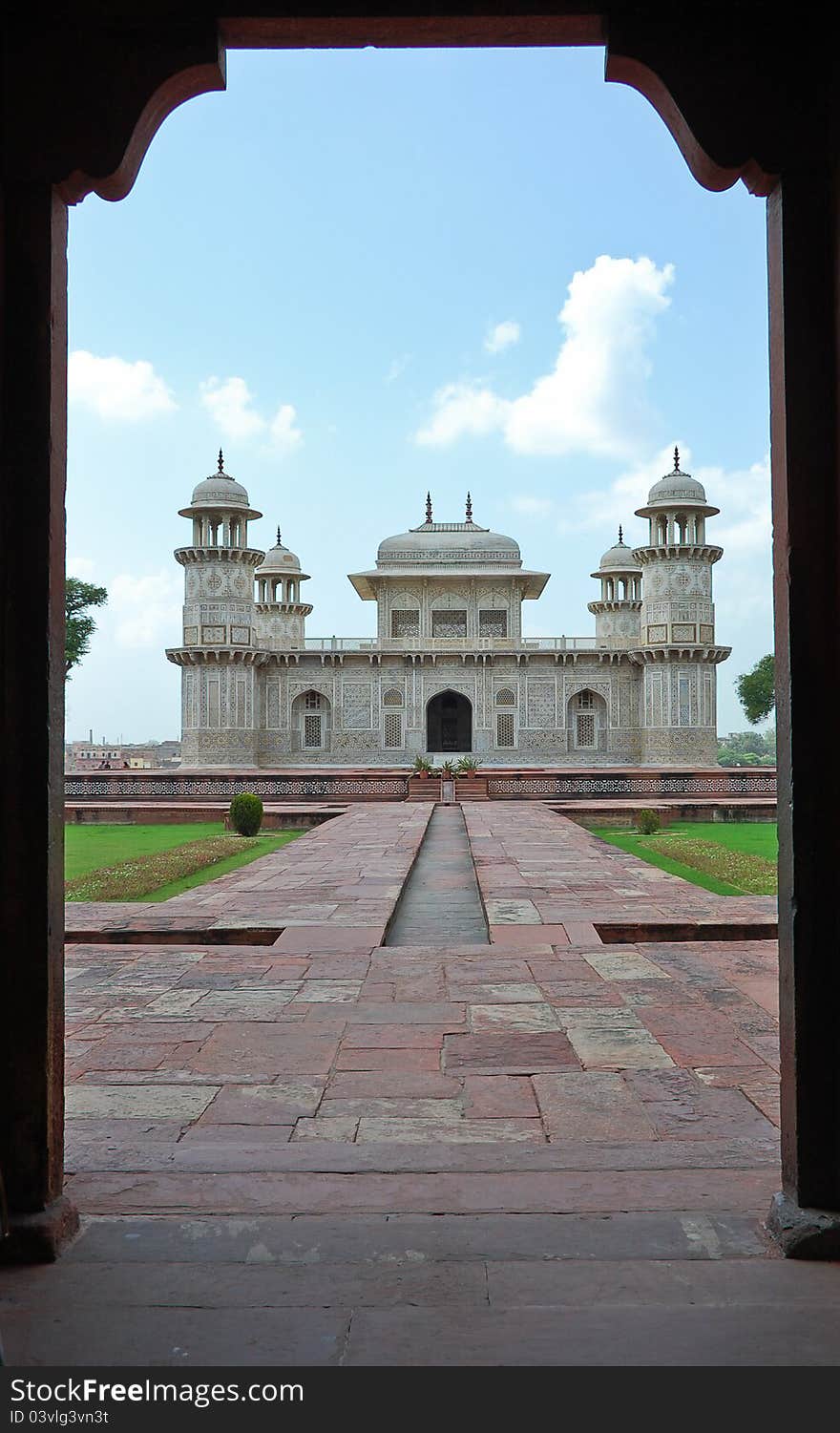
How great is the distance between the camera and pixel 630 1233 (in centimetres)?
200

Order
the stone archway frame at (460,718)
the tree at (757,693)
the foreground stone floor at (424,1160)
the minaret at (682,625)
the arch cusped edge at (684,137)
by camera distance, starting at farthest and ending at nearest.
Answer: the tree at (757,693), the stone archway frame at (460,718), the minaret at (682,625), the arch cusped edge at (684,137), the foreground stone floor at (424,1160)

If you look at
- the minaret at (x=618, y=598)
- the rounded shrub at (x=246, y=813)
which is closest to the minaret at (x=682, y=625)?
the minaret at (x=618, y=598)

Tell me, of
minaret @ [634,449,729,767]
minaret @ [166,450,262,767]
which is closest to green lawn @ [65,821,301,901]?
minaret @ [166,450,262,767]

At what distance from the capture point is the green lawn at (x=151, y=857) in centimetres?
794

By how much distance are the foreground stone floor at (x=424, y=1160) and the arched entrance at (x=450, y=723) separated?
2859 centimetres

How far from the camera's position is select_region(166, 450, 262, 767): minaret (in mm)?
30656

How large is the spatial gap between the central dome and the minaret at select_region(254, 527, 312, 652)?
351cm

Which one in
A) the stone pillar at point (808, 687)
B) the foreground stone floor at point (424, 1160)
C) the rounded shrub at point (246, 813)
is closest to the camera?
the foreground stone floor at point (424, 1160)

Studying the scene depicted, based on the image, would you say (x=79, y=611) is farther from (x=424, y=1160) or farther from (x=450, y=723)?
(x=424, y=1160)

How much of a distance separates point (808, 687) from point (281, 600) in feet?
113

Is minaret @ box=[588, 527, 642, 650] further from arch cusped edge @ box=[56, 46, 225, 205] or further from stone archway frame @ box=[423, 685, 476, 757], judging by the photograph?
arch cusped edge @ box=[56, 46, 225, 205]

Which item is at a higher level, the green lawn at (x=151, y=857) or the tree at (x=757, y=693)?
the tree at (x=757, y=693)

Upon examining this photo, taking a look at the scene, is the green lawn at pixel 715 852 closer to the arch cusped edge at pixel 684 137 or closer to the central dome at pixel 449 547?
the arch cusped edge at pixel 684 137
